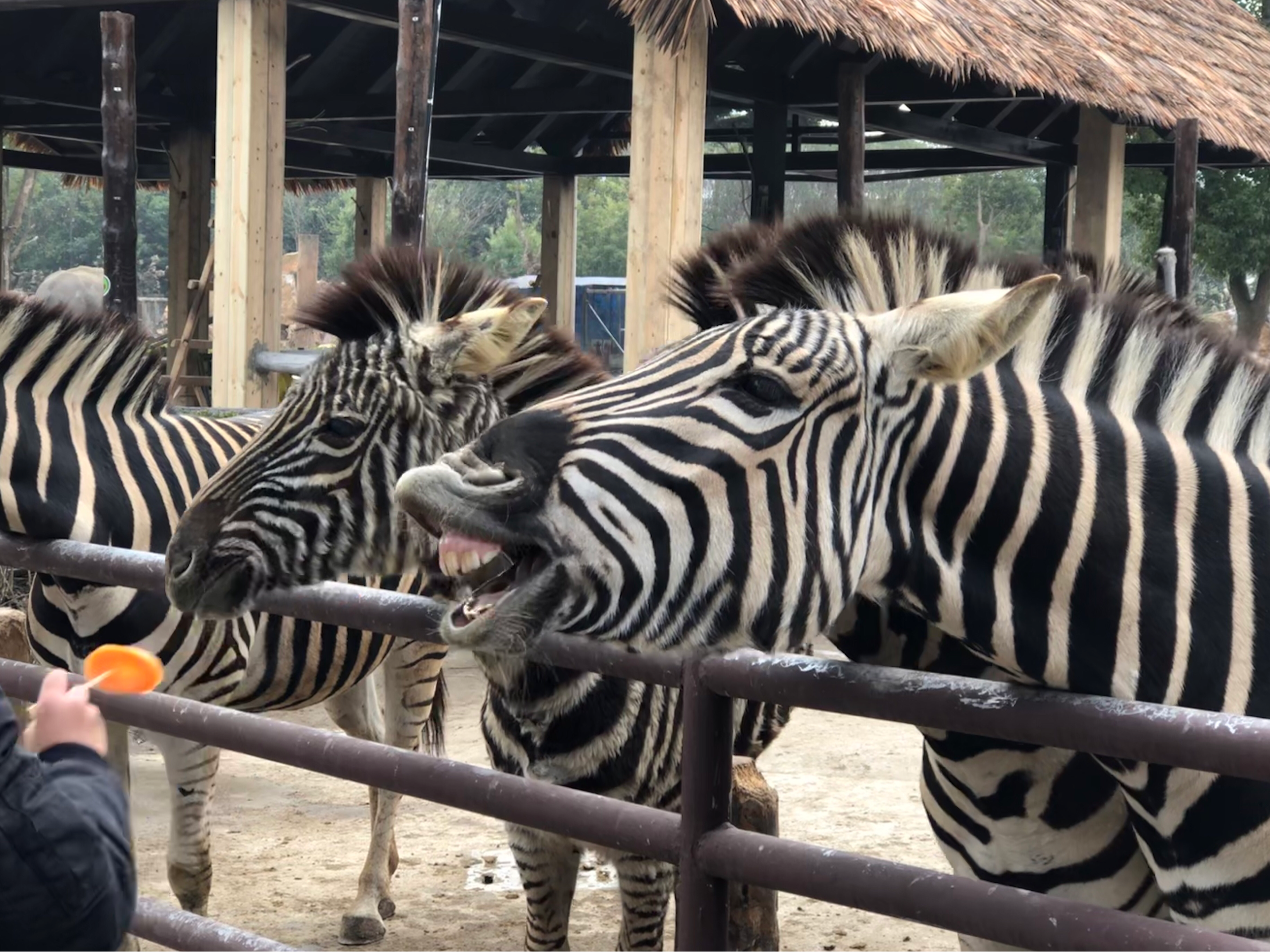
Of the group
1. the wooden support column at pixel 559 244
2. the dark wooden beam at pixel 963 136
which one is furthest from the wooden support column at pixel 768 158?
the wooden support column at pixel 559 244

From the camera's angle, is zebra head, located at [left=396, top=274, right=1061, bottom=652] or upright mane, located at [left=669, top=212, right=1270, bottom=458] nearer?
zebra head, located at [left=396, top=274, right=1061, bottom=652]

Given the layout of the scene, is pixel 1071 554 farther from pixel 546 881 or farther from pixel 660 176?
pixel 660 176

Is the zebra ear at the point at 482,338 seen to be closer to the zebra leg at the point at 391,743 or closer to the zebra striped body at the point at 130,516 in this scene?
the zebra striped body at the point at 130,516

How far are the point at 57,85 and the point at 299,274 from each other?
1915 cm

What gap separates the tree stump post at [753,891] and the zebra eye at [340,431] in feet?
4.50

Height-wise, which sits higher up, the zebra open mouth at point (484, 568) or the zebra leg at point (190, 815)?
the zebra open mouth at point (484, 568)

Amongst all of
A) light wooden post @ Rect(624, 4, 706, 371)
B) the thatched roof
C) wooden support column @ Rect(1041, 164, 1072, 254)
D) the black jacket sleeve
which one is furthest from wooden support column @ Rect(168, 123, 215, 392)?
the black jacket sleeve

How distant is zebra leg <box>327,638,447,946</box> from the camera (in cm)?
509

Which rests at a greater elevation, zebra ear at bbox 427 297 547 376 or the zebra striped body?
zebra ear at bbox 427 297 547 376

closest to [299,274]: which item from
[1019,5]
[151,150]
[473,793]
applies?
[151,150]

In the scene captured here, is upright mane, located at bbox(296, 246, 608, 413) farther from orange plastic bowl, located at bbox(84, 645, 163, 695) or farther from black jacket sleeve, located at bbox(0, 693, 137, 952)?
black jacket sleeve, located at bbox(0, 693, 137, 952)

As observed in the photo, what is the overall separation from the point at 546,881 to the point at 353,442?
1228 millimetres

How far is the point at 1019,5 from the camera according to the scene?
1162 centimetres

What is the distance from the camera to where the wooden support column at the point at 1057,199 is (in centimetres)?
1584
